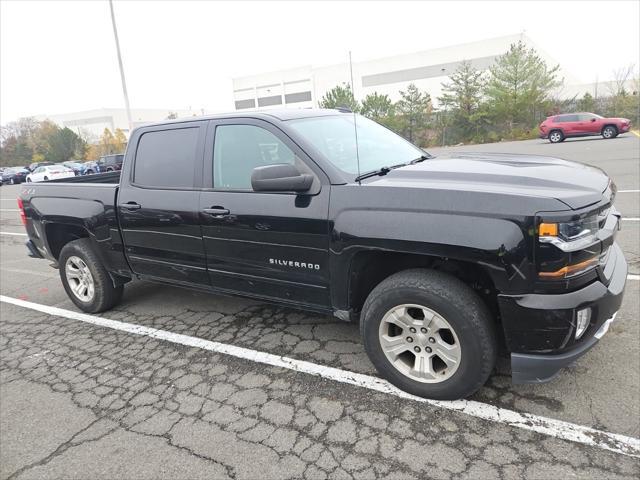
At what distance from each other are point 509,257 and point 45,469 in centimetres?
279

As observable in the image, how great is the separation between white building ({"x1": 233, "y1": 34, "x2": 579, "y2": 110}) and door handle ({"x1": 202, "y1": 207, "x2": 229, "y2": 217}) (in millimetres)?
58221

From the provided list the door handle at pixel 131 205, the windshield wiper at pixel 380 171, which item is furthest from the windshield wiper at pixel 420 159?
the door handle at pixel 131 205

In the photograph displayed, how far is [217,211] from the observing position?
3.32 meters

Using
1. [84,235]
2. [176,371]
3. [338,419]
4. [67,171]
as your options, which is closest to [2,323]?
[84,235]

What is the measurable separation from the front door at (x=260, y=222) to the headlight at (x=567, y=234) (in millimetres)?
1256

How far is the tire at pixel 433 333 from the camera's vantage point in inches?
97.9

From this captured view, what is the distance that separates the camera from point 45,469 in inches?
97.7

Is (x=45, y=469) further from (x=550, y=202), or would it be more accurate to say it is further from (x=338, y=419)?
(x=550, y=202)

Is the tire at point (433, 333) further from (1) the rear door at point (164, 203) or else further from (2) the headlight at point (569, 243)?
(1) the rear door at point (164, 203)

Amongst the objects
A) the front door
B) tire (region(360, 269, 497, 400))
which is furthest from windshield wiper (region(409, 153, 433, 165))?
tire (region(360, 269, 497, 400))

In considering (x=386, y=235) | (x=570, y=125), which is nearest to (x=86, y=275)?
(x=386, y=235)

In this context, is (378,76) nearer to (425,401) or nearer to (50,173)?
(50,173)

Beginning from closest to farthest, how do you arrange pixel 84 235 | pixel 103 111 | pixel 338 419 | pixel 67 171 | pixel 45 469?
pixel 45 469 → pixel 338 419 → pixel 84 235 → pixel 67 171 → pixel 103 111

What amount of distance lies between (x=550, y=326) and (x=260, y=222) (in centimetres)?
190
